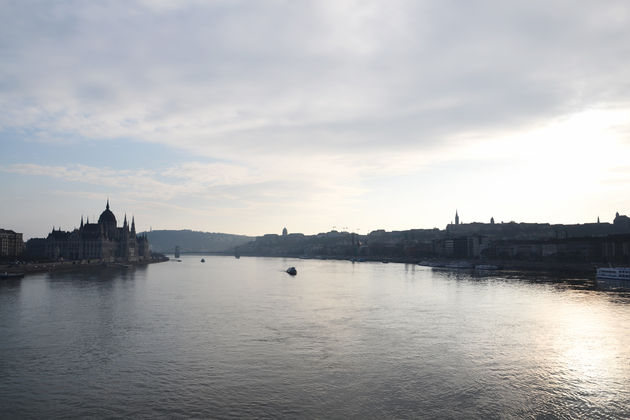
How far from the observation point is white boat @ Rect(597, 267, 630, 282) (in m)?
82.5

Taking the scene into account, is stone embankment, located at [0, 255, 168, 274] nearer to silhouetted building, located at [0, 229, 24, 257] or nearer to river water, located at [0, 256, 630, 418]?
silhouetted building, located at [0, 229, 24, 257]

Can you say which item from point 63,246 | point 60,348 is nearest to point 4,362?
point 60,348

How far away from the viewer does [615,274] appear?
84.8 metres

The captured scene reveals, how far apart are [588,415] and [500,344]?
1261cm

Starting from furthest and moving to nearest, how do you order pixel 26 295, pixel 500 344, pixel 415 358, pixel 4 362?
pixel 26 295, pixel 500 344, pixel 415 358, pixel 4 362

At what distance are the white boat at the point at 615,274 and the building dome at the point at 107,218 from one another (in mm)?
167325

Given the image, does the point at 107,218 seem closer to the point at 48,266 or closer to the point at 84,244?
the point at 84,244

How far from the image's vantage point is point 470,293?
64.7m

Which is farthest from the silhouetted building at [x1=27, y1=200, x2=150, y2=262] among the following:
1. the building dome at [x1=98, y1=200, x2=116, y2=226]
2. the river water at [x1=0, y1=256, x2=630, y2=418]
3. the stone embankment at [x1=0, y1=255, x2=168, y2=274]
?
the river water at [x1=0, y1=256, x2=630, y2=418]

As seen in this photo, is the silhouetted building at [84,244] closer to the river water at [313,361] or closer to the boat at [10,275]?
the boat at [10,275]

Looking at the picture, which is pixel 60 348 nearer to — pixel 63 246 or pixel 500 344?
pixel 500 344

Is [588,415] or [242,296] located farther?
[242,296]

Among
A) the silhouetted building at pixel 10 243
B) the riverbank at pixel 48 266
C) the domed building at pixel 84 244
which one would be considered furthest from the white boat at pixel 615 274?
the silhouetted building at pixel 10 243

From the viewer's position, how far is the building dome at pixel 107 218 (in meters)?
191
